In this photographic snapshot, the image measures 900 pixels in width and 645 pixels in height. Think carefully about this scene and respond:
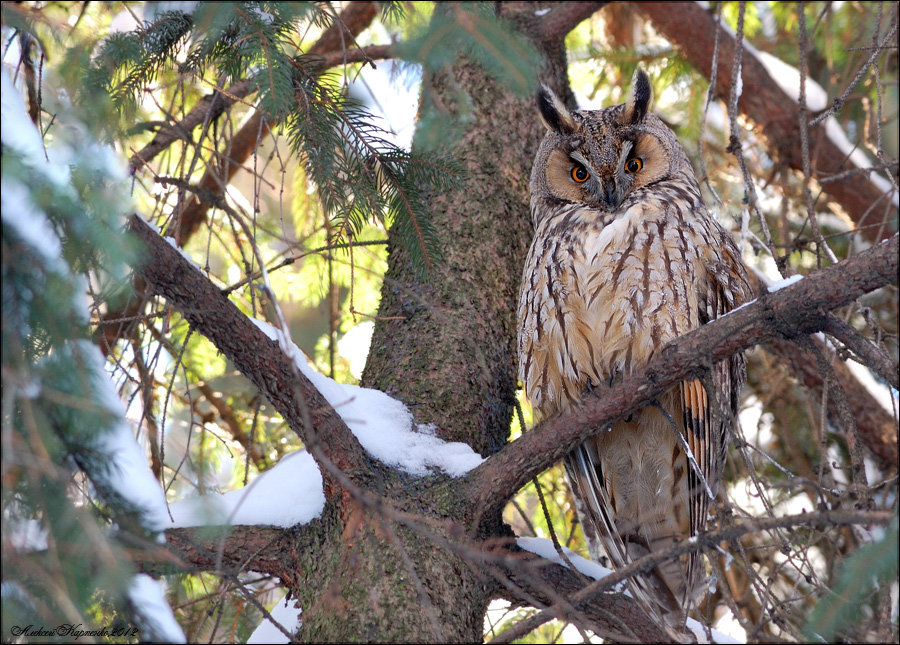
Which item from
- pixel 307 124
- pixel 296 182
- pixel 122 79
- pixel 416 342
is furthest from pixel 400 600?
pixel 296 182

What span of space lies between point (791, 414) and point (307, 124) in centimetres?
310

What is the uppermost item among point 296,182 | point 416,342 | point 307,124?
Answer: point 296,182

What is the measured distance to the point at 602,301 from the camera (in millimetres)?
2174

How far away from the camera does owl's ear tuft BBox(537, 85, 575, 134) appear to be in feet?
8.36

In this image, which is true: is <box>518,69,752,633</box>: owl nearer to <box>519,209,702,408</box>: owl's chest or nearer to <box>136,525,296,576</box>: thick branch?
<box>519,209,702,408</box>: owl's chest

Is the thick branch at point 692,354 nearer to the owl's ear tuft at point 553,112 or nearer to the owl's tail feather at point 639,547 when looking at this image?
the owl's tail feather at point 639,547

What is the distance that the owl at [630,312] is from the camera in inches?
85.2

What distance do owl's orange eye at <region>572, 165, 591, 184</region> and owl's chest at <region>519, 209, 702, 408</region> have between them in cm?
24

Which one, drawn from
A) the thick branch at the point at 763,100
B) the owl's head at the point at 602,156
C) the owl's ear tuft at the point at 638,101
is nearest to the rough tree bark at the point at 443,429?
the owl's head at the point at 602,156

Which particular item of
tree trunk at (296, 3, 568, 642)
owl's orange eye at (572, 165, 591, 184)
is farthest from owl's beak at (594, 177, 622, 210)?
tree trunk at (296, 3, 568, 642)

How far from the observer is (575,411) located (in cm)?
184

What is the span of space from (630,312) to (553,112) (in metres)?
0.80

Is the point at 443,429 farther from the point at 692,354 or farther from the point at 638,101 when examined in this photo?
the point at 638,101

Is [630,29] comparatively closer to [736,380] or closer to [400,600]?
[736,380]
